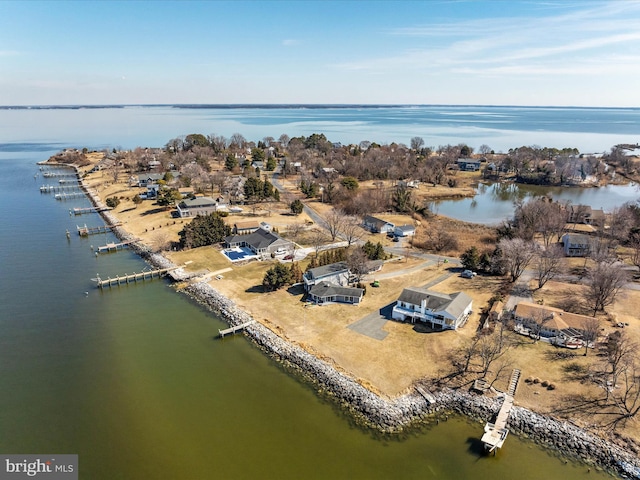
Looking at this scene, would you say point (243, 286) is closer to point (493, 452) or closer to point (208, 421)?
point (208, 421)

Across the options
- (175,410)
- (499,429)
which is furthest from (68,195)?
(499,429)

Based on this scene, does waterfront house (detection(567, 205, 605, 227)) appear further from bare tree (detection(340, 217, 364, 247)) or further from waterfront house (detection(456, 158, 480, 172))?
waterfront house (detection(456, 158, 480, 172))

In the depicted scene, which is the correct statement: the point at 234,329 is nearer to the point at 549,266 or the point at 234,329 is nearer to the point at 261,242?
the point at 261,242

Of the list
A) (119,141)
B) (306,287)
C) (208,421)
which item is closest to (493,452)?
(208,421)

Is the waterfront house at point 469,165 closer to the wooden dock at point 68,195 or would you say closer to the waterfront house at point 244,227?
the waterfront house at point 244,227

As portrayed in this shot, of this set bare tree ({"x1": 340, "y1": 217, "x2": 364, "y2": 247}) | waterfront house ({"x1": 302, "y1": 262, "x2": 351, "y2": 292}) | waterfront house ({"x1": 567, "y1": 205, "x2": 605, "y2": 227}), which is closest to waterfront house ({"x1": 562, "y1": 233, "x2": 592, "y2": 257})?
waterfront house ({"x1": 567, "y1": 205, "x2": 605, "y2": 227})

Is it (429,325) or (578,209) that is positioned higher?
(578,209)
